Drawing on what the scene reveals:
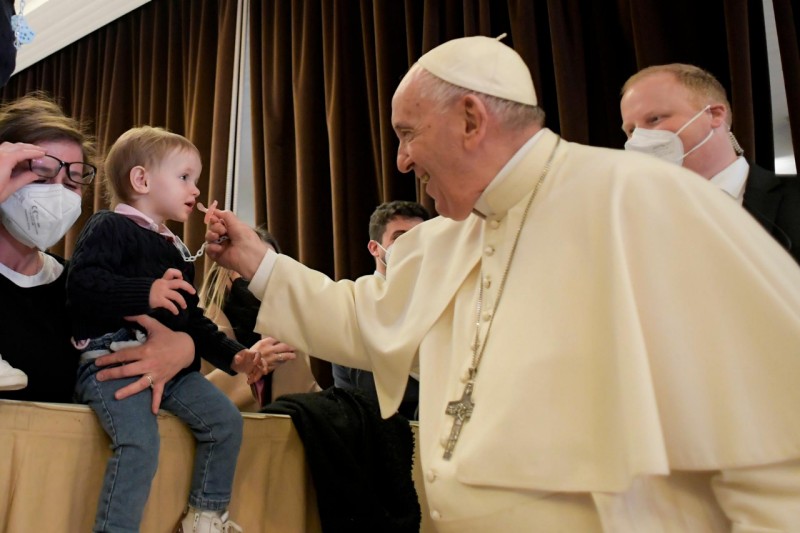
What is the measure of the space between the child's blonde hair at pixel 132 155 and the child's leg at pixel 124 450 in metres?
0.58

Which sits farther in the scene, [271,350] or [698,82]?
[698,82]

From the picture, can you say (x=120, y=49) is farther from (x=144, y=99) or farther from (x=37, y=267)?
(x=37, y=267)

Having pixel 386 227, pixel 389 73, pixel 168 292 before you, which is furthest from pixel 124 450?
pixel 389 73

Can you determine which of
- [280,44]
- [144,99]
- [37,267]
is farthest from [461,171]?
[144,99]

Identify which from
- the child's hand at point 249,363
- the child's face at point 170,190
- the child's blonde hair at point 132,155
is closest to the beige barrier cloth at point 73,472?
the child's hand at point 249,363

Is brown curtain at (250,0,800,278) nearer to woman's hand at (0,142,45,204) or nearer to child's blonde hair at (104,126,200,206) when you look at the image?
child's blonde hair at (104,126,200,206)

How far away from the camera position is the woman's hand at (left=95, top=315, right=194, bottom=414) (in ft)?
7.07

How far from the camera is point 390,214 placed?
371 cm

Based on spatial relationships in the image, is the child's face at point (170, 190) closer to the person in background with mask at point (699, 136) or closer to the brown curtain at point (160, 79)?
the person in background with mask at point (699, 136)

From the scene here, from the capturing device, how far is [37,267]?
7.36ft

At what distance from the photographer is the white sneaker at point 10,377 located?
1861mm

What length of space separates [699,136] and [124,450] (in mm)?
2149

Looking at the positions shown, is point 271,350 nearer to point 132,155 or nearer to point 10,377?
point 132,155

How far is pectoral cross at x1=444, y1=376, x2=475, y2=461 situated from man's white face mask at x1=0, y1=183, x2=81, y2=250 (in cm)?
109
